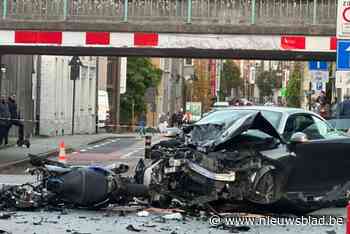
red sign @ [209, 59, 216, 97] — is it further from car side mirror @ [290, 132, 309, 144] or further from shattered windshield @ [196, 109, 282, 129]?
car side mirror @ [290, 132, 309, 144]

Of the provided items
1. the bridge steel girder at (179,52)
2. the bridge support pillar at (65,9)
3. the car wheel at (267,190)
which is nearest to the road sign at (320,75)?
the bridge steel girder at (179,52)

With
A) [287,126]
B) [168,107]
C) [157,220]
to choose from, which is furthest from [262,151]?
[168,107]

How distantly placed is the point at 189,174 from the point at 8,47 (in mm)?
11107

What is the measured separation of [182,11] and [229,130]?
9008 mm

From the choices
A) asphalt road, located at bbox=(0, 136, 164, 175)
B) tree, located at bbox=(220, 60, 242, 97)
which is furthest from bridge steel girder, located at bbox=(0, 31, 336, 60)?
tree, located at bbox=(220, 60, 242, 97)

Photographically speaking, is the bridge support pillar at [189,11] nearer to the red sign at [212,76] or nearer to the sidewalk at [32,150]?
the sidewalk at [32,150]

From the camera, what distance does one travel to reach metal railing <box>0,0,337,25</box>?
18.9 m

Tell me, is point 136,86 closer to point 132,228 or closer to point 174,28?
point 174,28

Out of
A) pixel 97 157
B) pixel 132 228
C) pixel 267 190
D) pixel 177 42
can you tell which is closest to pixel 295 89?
pixel 97 157

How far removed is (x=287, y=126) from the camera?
11.4 m

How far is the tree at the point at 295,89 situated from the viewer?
6650cm

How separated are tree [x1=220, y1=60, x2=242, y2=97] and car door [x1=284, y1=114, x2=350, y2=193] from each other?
94.5 meters

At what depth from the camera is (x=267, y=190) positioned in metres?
10.7

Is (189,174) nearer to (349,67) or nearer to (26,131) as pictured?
(349,67)
